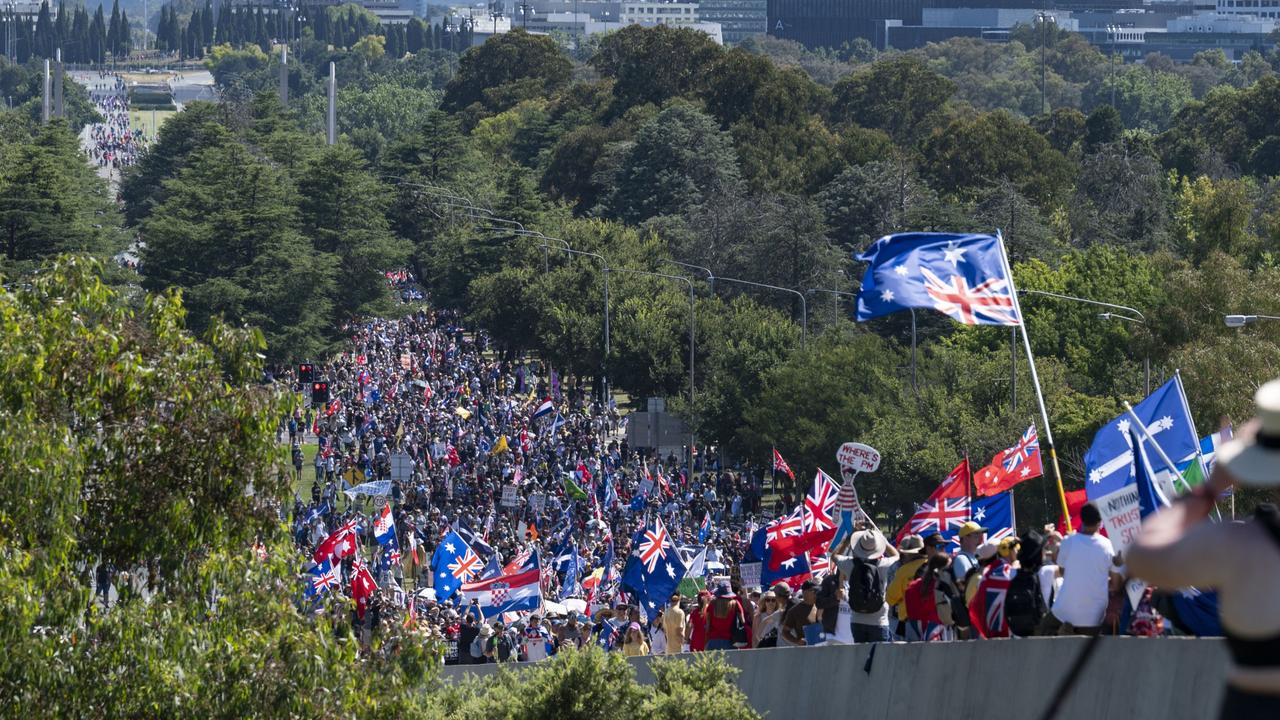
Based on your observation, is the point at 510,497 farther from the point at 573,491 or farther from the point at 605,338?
the point at 605,338

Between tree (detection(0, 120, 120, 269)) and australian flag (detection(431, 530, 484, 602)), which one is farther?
tree (detection(0, 120, 120, 269))

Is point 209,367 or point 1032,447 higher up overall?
point 209,367

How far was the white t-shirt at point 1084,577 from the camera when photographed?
1127 centimetres

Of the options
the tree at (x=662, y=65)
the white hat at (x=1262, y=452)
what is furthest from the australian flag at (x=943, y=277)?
the tree at (x=662, y=65)

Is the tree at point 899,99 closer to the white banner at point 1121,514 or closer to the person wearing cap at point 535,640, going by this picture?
the person wearing cap at point 535,640

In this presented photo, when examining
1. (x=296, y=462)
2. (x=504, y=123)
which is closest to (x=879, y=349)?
(x=296, y=462)

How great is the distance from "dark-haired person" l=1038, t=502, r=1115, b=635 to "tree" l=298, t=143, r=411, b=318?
79711 mm

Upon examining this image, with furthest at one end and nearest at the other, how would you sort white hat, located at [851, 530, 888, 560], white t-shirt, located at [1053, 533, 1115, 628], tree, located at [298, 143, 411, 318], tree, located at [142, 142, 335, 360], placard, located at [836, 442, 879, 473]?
1. tree, located at [298, 143, 411, 318]
2. tree, located at [142, 142, 335, 360]
3. placard, located at [836, 442, 879, 473]
4. white hat, located at [851, 530, 888, 560]
5. white t-shirt, located at [1053, 533, 1115, 628]

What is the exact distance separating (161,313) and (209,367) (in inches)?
23.6

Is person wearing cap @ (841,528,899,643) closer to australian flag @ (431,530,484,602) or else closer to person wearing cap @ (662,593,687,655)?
person wearing cap @ (662,593,687,655)

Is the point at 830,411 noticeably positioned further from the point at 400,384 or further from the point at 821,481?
the point at 821,481

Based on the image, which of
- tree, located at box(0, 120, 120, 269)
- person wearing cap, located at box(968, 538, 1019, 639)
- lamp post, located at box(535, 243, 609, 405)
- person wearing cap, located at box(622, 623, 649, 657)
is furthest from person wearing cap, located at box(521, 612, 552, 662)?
tree, located at box(0, 120, 120, 269)

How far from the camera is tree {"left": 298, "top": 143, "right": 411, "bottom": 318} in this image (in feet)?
300

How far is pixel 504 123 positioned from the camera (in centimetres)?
14212
